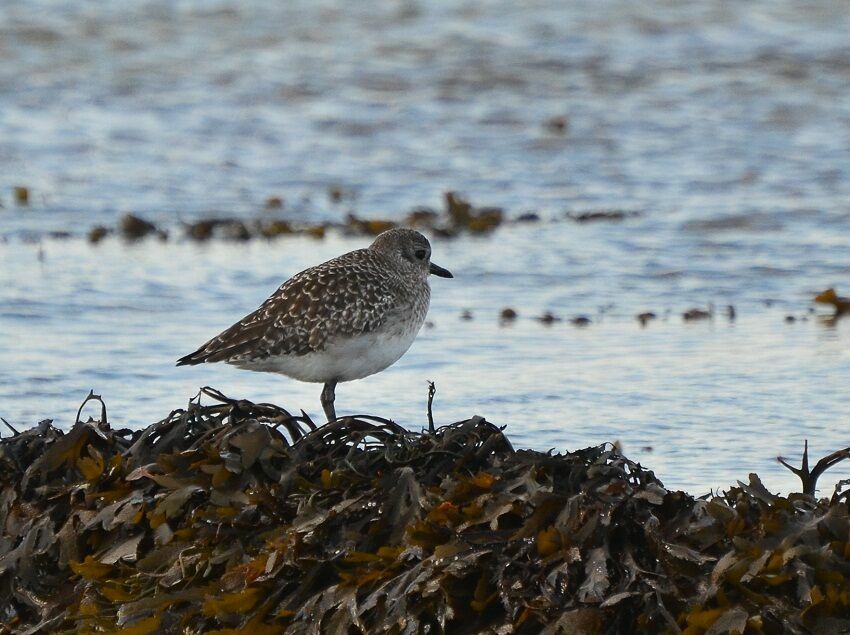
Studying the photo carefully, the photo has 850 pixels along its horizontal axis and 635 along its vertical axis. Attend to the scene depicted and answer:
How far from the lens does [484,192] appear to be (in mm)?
9500

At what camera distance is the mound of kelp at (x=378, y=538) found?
289cm

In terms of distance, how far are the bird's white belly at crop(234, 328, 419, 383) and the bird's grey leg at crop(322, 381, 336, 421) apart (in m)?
0.03

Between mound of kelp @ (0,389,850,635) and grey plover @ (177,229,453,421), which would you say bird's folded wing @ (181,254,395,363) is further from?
mound of kelp @ (0,389,850,635)

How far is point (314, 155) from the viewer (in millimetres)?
10555

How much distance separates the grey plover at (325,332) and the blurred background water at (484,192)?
404 mm

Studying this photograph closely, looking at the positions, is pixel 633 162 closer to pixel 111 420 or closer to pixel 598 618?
pixel 111 420

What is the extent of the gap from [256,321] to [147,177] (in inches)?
205

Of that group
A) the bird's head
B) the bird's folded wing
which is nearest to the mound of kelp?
the bird's folded wing

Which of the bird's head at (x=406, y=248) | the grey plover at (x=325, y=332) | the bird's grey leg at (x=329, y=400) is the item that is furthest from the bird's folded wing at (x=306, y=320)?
the bird's head at (x=406, y=248)

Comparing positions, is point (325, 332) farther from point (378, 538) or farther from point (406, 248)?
point (378, 538)

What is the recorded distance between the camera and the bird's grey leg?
495 cm

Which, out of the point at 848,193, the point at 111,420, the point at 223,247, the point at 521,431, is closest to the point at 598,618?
the point at 521,431

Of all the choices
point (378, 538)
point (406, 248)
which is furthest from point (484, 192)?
→ point (378, 538)

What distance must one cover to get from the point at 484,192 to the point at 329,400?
4714 mm
